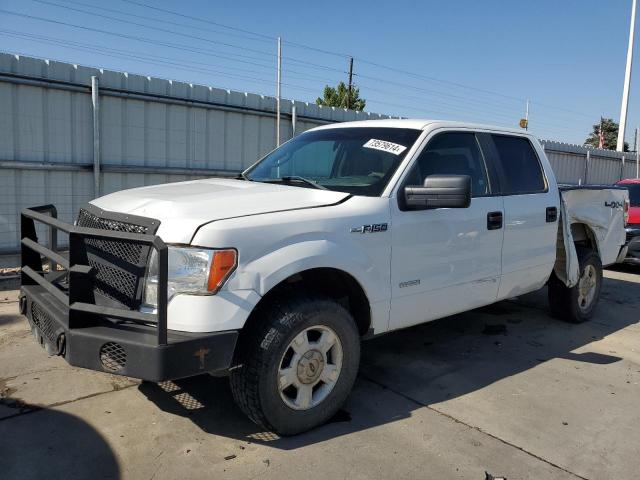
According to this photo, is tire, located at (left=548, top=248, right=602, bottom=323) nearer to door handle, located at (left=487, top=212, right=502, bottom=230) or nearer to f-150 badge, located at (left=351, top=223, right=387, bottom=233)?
door handle, located at (left=487, top=212, right=502, bottom=230)

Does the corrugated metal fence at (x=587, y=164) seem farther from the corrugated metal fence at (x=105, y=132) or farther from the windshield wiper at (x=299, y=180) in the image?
the windshield wiper at (x=299, y=180)

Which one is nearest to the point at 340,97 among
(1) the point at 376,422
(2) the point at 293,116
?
(2) the point at 293,116

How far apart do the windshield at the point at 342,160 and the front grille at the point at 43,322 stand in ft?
5.87

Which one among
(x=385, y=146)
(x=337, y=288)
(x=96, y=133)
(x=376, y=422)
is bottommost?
(x=376, y=422)

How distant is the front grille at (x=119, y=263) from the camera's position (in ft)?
9.77

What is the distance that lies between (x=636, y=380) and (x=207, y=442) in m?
3.50

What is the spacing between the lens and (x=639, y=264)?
9.16 metres

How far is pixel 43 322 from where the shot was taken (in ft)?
10.6

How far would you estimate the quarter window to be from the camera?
13.1 feet

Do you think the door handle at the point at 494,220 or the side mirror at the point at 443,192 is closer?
the side mirror at the point at 443,192

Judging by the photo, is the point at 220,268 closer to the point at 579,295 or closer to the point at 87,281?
the point at 87,281

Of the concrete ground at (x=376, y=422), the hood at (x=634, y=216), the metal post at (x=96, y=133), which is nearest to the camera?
the concrete ground at (x=376, y=422)

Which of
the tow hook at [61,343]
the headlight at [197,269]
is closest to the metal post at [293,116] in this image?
the headlight at [197,269]

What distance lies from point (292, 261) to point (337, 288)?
655mm
